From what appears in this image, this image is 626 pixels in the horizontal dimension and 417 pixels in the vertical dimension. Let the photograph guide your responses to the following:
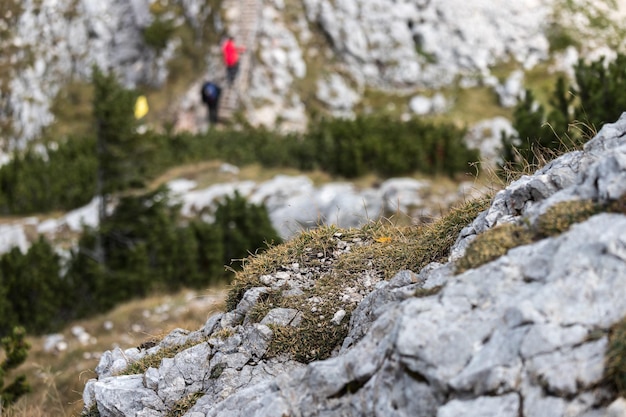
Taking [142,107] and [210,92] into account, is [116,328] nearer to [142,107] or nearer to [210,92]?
[210,92]

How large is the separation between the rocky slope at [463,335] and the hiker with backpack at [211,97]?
91.6 ft

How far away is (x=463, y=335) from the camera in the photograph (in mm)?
3928

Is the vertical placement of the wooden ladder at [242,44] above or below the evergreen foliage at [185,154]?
above

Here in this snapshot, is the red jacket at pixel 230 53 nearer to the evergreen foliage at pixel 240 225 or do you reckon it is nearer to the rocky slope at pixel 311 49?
the rocky slope at pixel 311 49

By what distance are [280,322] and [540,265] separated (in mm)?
2547

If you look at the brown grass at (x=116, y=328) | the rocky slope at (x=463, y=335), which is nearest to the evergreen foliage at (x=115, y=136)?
the brown grass at (x=116, y=328)

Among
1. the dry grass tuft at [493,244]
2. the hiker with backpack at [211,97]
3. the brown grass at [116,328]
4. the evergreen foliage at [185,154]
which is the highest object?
the hiker with backpack at [211,97]

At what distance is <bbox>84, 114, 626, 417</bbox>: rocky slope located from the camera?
3.68 m

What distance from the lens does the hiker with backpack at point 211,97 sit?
1291 inches

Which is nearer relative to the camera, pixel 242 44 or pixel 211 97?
pixel 211 97

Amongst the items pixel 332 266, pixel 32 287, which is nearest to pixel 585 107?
pixel 332 266

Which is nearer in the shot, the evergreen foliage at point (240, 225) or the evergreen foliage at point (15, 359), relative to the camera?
the evergreen foliage at point (15, 359)

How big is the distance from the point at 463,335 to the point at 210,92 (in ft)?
99.4

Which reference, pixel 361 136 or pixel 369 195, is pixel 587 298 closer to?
pixel 369 195
